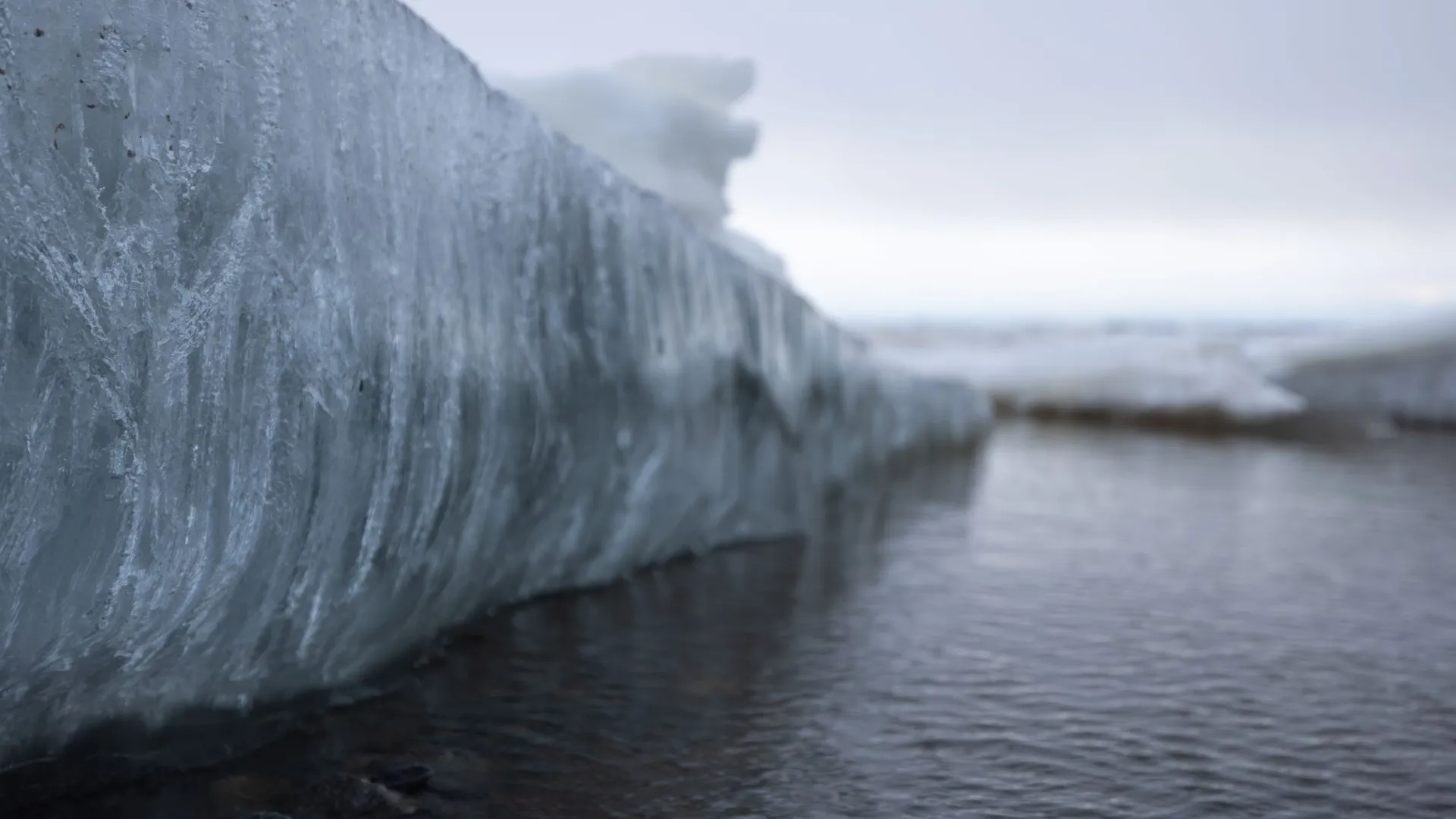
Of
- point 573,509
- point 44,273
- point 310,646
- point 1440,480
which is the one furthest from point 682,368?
point 1440,480

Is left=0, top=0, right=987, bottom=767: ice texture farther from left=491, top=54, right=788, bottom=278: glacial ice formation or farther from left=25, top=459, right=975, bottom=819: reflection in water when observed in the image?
left=491, top=54, right=788, bottom=278: glacial ice formation

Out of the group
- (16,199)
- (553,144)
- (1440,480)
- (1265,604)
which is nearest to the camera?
(16,199)

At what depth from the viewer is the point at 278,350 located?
9.08 feet

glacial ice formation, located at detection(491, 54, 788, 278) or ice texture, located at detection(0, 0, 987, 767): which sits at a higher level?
glacial ice formation, located at detection(491, 54, 788, 278)

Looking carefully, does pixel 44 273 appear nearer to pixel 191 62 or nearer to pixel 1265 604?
pixel 191 62

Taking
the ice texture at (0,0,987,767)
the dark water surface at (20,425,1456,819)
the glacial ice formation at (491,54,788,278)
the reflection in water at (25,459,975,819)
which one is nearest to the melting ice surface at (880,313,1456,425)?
the glacial ice formation at (491,54,788,278)

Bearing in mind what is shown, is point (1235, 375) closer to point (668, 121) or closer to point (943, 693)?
point (668, 121)

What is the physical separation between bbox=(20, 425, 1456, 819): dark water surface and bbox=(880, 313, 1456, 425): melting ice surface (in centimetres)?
1022

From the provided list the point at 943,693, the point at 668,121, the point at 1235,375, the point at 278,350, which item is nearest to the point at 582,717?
the point at 943,693

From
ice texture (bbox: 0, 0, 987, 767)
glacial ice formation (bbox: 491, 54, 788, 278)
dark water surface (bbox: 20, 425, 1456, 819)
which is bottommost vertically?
dark water surface (bbox: 20, 425, 1456, 819)

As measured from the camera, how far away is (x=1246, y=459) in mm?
11391

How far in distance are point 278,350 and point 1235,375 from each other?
16.1 meters

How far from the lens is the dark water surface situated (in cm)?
276

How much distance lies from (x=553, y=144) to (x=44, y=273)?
205cm
